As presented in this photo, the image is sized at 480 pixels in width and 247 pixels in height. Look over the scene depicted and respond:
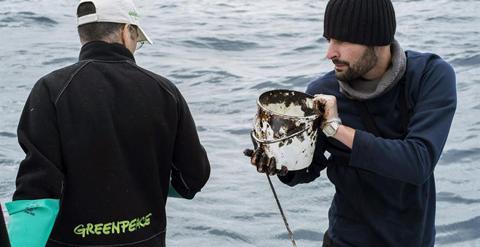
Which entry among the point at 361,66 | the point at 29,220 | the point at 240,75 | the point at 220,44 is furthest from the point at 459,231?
the point at 220,44

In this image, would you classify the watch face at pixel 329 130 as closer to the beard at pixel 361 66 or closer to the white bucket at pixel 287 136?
the white bucket at pixel 287 136

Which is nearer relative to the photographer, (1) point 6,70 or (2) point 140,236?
(2) point 140,236

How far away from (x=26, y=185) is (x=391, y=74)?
5.13 feet

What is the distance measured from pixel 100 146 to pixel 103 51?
1.33 ft

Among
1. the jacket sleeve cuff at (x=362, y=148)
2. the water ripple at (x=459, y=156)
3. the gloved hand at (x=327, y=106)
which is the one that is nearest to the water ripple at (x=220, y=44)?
the water ripple at (x=459, y=156)

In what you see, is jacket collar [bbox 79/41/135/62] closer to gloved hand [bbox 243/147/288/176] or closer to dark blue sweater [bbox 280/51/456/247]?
gloved hand [bbox 243/147/288/176]

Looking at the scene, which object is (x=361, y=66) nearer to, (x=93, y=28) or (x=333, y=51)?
(x=333, y=51)

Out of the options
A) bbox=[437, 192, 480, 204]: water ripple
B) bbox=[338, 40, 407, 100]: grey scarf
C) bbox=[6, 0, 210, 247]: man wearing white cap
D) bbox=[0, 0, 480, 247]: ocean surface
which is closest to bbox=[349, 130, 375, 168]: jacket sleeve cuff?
bbox=[338, 40, 407, 100]: grey scarf

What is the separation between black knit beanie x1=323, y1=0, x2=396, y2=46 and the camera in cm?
333

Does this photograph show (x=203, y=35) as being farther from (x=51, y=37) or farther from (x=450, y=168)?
(x=450, y=168)

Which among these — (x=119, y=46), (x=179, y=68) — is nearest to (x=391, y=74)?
(x=119, y=46)

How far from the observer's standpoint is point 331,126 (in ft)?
10.5

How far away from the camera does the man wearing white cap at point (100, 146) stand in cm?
311

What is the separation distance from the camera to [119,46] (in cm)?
335
